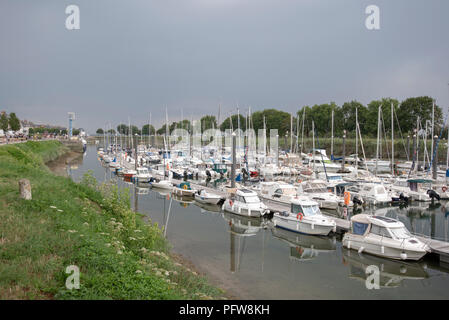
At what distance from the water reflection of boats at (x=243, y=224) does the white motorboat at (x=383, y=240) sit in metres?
7.14

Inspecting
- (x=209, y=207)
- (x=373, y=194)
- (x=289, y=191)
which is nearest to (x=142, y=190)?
(x=209, y=207)

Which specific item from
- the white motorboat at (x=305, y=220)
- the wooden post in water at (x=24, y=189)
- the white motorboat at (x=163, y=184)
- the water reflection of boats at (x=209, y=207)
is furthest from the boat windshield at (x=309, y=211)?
the white motorboat at (x=163, y=184)

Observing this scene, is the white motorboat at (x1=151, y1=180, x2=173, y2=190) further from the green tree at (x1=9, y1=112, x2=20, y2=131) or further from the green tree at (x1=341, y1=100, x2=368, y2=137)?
the green tree at (x1=9, y1=112, x2=20, y2=131)

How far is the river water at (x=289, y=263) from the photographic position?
599 inches

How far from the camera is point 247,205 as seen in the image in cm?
2889

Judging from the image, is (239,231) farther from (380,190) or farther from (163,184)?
(163,184)

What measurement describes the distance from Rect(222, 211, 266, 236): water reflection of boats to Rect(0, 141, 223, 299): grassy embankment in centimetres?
833

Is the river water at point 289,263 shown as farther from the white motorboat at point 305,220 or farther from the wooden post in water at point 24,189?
the wooden post in water at point 24,189

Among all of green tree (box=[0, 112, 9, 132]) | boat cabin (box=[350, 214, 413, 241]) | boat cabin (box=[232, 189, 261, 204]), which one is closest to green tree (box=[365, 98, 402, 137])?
boat cabin (box=[232, 189, 261, 204])

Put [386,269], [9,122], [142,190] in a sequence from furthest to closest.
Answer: [9,122], [142,190], [386,269]

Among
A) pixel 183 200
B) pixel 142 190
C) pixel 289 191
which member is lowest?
pixel 183 200

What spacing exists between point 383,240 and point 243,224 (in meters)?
11.1

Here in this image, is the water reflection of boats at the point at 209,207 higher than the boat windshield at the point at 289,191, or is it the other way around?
the boat windshield at the point at 289,191

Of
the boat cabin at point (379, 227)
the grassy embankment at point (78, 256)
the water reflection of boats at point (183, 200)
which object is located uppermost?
the grassy embankment at point (78, 256)
